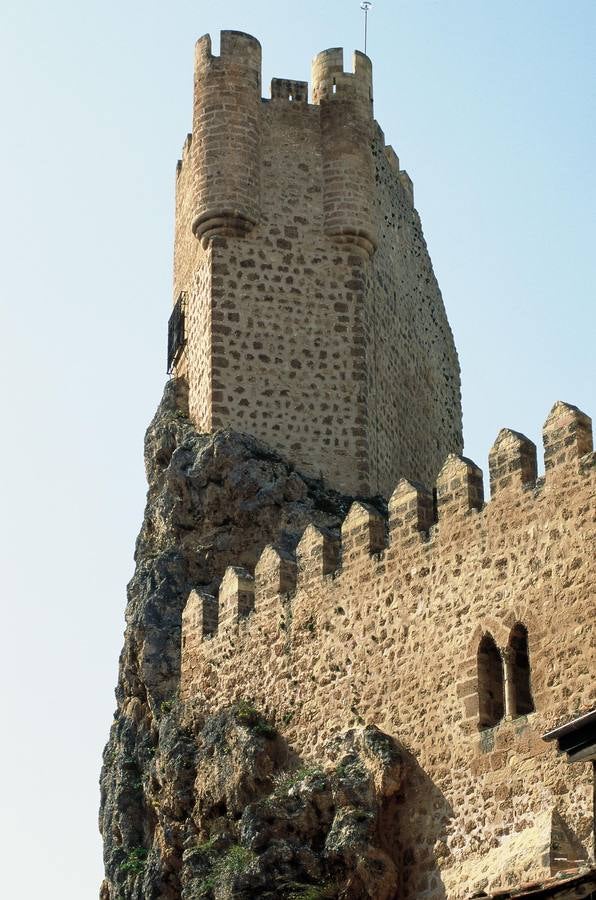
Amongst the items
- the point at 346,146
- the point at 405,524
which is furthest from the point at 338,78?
the point at 405,524

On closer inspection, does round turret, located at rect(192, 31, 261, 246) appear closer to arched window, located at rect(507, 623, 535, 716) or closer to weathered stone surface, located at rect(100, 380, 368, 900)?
weathered stone surface, located at rect(100, 380, 368, 900)

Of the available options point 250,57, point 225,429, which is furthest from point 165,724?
point 250,57

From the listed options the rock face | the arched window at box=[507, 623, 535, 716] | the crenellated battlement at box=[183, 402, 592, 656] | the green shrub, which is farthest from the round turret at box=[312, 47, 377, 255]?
the arched window at box=[507, 623, 535, 716]

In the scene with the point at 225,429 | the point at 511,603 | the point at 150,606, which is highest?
the point at 225,429

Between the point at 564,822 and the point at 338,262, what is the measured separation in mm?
12029

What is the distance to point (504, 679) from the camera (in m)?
22.9

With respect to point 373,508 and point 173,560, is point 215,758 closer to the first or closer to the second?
point 373,508

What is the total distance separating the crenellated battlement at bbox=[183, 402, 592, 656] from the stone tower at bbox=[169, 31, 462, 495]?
2774 mm

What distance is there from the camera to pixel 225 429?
29.8 m

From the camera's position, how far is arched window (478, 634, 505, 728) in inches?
912

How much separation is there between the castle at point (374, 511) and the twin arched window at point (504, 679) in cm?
3

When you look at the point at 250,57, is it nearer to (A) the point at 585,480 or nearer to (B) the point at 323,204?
(B) the point at 323,204

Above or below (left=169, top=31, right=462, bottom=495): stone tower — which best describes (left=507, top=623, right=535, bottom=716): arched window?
below

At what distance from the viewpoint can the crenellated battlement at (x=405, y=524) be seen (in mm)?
23031
